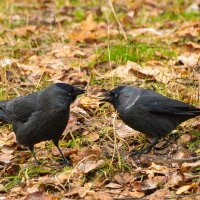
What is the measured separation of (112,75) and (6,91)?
50.7 inches

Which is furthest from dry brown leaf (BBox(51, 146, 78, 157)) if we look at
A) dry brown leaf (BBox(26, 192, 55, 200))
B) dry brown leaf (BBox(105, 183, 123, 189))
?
dry brown leaf (BBox(26, 192, 55, 200))

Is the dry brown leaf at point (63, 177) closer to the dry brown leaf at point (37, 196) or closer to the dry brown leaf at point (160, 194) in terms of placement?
the dry brown leaf at point (37, 196)

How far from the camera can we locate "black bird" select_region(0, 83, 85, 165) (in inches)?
218

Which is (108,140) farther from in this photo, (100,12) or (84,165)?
(100,12)

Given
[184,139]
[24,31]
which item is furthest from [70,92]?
[24,31]

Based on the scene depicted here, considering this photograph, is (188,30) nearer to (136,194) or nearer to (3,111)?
(3,111)

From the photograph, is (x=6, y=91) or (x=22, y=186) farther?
(x=6, y=91)

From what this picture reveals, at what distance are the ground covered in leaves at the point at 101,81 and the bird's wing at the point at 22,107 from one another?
0.37 meters

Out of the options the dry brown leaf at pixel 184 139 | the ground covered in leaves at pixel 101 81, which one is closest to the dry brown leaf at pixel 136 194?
the ground covered in leaves at pixel 101 81

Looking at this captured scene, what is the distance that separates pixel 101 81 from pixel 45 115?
1987 mm

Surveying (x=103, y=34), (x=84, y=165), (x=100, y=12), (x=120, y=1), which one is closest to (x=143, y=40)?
(x=103, y=34)

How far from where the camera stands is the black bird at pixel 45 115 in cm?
554

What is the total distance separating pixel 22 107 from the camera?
5.95 m

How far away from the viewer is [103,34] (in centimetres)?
923
